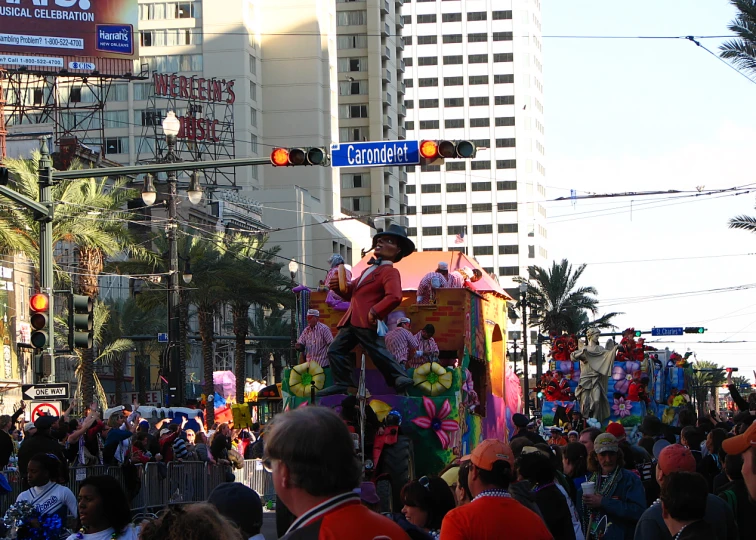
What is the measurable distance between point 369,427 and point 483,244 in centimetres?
12774

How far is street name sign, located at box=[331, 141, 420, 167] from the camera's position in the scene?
17.8 m

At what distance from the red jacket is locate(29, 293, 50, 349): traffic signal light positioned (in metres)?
4.69

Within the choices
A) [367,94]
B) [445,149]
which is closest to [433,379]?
[445,149]

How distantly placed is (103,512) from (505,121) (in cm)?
13721

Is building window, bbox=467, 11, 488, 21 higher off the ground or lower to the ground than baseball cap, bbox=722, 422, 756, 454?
higher

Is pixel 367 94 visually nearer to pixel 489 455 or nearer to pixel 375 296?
pixel 375 296

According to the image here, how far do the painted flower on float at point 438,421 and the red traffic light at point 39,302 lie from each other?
5878 millimetres

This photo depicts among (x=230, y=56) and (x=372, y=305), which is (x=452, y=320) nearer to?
(x=372, y=305)

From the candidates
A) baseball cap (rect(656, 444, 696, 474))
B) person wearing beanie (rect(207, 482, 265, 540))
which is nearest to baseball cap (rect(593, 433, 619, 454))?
baseball cap (rect(656, 444, 696, 474))

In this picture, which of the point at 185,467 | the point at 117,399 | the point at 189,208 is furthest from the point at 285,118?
the point at 185,467

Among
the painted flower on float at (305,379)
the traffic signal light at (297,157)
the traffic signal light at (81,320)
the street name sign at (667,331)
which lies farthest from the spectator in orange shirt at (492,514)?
the street name sign at (667,331)

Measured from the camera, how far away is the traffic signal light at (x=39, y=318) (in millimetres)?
18281

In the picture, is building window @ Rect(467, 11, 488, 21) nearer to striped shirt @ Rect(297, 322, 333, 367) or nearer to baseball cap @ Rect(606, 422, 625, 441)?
striped shirt @ Rect(297, 322, 333, 367)

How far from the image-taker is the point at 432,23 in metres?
144
